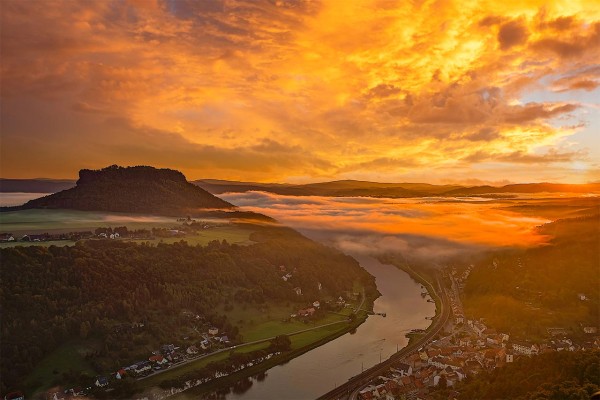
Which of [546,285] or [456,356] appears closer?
[456,356]

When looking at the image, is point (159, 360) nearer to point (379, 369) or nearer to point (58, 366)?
point (58, 366)

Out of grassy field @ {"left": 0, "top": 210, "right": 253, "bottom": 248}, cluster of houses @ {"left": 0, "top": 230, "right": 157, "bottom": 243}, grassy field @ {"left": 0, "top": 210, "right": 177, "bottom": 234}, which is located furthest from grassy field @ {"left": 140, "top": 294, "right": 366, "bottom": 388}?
grassy field @ {"left": 0, "top": 210, "right": 177, "bottom": 234}

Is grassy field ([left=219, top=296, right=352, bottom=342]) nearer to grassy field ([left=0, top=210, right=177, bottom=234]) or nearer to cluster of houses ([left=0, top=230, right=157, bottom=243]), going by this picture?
cluster of houses ([left=0, top=230, right=157, bottom=243])

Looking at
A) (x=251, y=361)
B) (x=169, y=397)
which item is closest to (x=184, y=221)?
(x=251, y=361)

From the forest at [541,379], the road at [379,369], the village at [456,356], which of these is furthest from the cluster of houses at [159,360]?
the forest at [541,379]

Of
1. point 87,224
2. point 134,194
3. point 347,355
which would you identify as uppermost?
point 134,194

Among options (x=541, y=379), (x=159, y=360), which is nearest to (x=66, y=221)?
(x=159, y=360)
